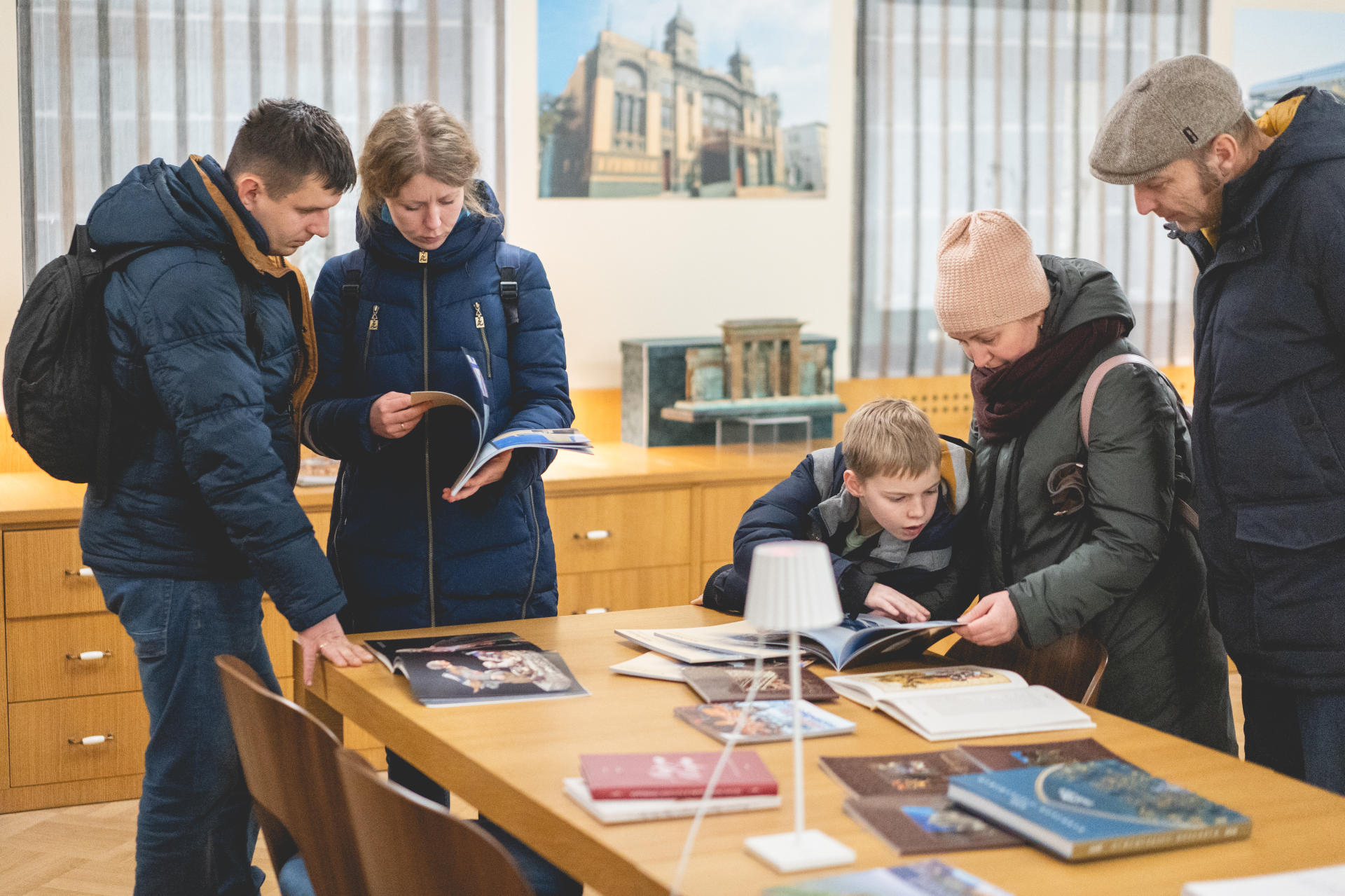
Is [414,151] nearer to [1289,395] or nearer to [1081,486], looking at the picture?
[1081,486]

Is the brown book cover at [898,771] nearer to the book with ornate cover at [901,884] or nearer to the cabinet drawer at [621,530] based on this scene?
the book with ornate cover at [901,884]

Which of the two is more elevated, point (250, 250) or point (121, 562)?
point (250, 250)

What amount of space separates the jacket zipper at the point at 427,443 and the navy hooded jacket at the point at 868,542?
53cm

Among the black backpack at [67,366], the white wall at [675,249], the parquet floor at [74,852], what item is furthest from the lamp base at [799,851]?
the white wall at [675,249]

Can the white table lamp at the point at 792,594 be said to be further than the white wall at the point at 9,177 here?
No

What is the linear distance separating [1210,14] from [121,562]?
460 cm

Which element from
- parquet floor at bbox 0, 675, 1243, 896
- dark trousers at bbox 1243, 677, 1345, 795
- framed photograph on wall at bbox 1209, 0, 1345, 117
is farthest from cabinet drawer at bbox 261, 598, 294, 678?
framed photograph on wall at bbox 1209, 0, 1345, 117

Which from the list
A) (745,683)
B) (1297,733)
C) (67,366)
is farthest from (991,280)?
(67,366)

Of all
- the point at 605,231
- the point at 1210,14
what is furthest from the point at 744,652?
the point at 1210,14

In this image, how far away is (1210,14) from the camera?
5273 mm

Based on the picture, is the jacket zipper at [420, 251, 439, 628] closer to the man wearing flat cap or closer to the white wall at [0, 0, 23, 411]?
the man wearing flat cap

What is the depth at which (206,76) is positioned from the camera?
412 cm

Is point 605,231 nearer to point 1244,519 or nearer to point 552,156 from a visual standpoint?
point 552,156

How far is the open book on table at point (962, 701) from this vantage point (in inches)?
72.7
